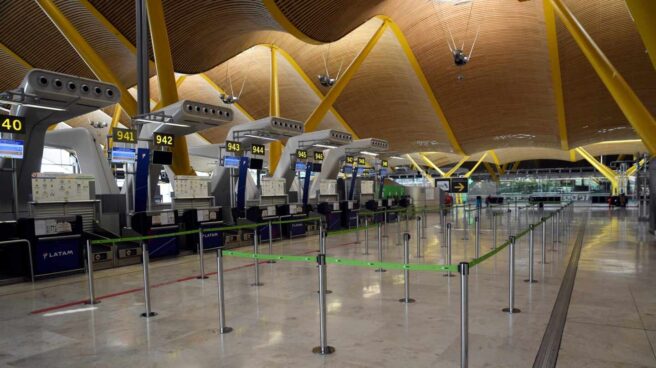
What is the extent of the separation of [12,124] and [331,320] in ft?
25.3

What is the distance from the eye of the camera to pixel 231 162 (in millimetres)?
14367

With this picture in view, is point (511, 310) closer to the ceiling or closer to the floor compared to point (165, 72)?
closer to the floor

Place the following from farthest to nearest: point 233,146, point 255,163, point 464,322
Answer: point 255,163, point 233,146, point 464,322

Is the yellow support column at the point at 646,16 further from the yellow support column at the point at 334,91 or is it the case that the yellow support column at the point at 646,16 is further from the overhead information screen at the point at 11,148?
the yellow support column at the point at 334,91

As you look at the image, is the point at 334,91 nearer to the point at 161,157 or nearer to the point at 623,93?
the point at 623,93

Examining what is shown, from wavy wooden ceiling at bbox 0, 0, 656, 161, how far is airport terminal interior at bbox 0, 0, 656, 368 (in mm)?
160

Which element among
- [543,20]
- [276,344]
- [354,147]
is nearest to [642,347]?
[276,344]

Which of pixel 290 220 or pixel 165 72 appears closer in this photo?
pixel 290 220

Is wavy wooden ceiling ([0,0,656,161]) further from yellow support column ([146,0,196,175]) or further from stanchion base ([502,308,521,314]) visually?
stanchion base ([502,308,521,314])

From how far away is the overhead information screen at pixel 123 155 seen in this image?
11.1 meters

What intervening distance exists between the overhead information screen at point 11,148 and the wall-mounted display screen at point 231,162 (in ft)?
19.3

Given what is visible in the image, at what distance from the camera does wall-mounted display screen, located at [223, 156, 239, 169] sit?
46.8 feet

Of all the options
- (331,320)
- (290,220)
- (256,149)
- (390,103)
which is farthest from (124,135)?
(390,103)

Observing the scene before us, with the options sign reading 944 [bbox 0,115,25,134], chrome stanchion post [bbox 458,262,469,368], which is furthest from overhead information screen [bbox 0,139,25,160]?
chrome stanchion post [bbox 458,262,469,368]
